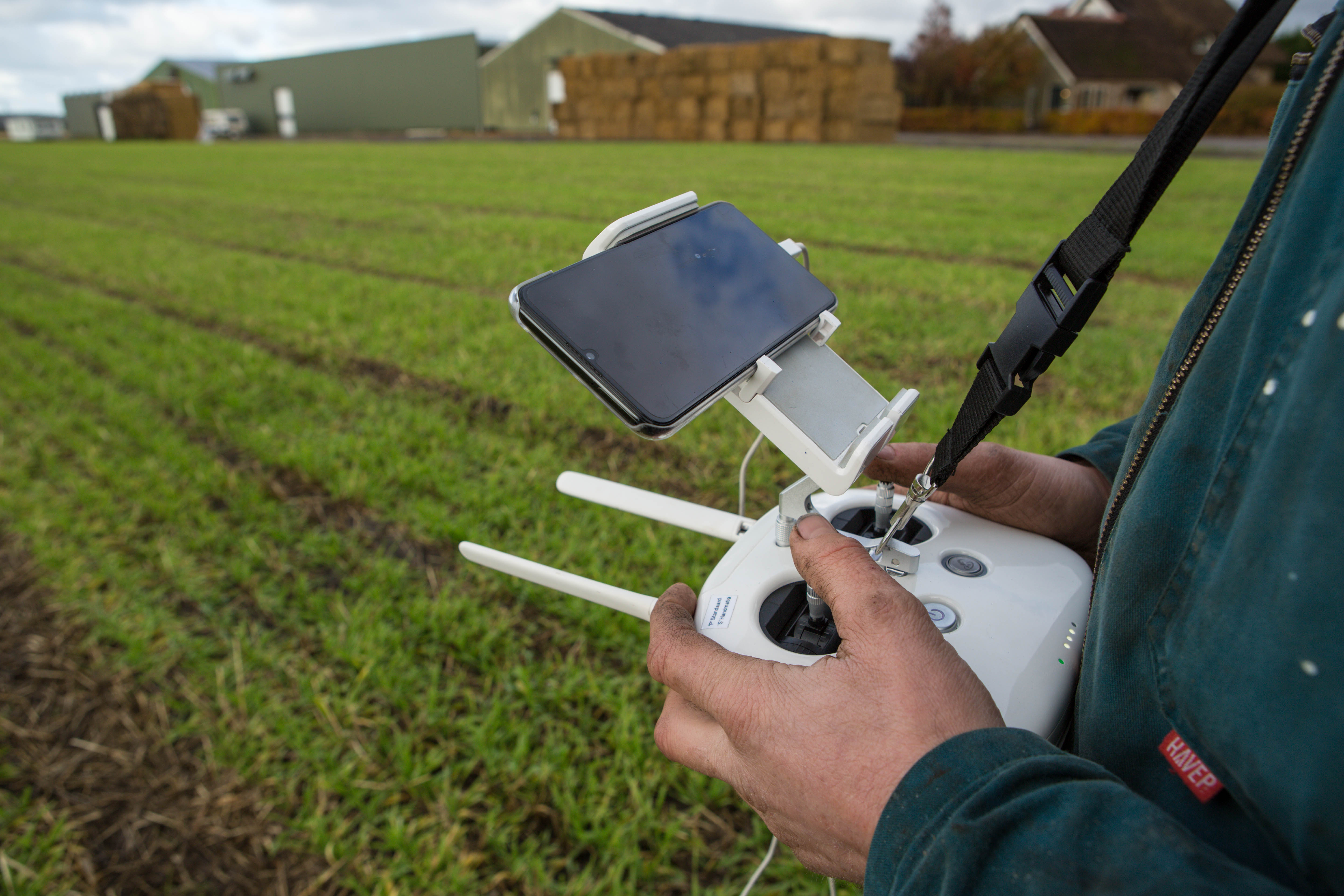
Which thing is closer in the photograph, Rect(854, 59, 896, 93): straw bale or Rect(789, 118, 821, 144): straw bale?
Rect(854, 59, 896, 93): straw bale

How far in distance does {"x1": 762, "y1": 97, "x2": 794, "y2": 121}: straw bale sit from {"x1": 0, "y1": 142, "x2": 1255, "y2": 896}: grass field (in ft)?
39.5

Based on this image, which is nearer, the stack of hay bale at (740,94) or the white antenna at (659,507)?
the white antenna at (659,507)

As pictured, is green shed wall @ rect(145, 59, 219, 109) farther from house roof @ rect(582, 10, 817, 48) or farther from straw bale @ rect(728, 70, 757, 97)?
straw bale @ rect(728, 70, 757, 97)

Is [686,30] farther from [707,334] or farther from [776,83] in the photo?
[707,334]

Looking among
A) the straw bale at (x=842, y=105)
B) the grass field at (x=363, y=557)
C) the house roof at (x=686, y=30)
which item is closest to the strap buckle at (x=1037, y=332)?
the grass field at (x=363, y=557)

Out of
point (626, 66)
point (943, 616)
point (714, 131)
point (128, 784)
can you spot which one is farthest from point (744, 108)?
point (943, 616)

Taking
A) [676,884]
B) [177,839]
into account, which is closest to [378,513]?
[177,839]

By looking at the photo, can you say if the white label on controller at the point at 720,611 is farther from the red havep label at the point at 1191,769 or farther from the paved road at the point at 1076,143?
the paved road at the point at 1076,143

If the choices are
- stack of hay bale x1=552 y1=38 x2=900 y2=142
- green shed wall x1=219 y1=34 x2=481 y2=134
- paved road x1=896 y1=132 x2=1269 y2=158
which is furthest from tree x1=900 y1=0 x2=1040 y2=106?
green shed wall x1=219 y1=34 x2=481 y2=134

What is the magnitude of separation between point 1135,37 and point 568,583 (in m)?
32.1

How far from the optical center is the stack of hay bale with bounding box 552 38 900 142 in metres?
14.5

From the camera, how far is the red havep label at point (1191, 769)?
1.32 feet

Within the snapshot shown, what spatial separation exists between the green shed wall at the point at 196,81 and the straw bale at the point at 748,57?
29.6 meters

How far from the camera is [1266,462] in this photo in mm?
357
